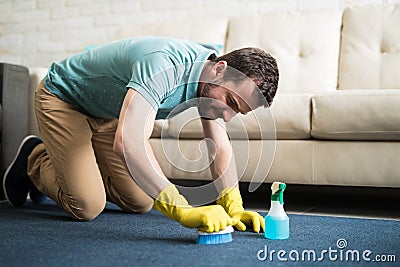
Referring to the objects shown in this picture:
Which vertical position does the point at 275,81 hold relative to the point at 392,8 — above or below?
below

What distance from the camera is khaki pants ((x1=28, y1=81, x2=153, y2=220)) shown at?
1.69 metres

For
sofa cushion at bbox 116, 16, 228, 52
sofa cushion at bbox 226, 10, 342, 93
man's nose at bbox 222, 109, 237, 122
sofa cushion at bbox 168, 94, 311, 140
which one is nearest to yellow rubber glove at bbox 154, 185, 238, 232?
man's nose at bbox 222, 109, 237, 122

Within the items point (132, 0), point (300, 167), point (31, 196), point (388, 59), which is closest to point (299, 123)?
point (300, 167)

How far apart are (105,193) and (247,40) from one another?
1.27 m

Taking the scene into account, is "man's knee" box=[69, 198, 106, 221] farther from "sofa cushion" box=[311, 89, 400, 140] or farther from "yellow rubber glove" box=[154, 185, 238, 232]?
"sofa cushion" box=[311, 89, 400, 140]

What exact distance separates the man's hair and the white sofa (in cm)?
25

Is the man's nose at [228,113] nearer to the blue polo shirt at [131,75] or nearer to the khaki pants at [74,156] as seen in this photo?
the blue polo shirt at [131,75]

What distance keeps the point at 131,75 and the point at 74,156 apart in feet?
1.31

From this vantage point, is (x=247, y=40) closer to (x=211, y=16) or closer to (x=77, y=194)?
(x=211, y=16)

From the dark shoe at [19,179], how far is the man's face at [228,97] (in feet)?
3.00

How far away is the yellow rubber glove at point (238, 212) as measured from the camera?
1.44 metres

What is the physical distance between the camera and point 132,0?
328 centimetres

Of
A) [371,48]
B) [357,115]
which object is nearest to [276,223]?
[357,115]

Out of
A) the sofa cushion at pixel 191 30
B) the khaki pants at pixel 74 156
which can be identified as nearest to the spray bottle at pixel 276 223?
the khaki pants at pixel 74 156
